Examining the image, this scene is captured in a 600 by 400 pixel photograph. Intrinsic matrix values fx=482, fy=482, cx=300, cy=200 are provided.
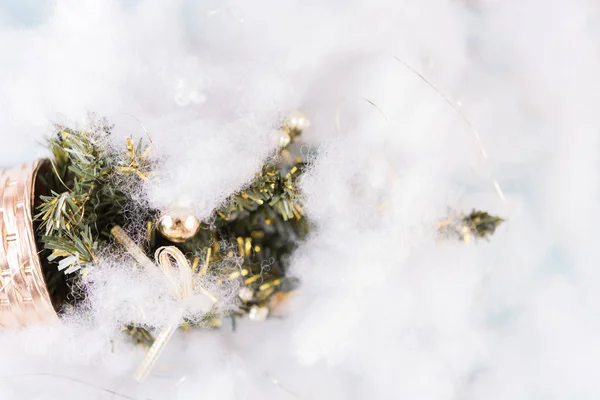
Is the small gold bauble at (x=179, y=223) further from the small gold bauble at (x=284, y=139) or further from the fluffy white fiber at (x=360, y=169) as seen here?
the small gold bauble at (x=284, y=139)

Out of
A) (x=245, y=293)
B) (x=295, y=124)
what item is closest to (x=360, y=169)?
(x=295, y=124)

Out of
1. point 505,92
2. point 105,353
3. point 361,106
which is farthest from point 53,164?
point 505,92

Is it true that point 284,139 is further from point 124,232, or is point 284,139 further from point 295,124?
point 124,232

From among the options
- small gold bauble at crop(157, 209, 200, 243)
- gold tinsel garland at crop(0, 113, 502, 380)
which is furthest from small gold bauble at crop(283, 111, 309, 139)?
small gold bauble at crop(157, 209, 200, 243)

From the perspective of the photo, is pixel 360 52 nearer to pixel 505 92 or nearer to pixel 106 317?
pixel 505 92

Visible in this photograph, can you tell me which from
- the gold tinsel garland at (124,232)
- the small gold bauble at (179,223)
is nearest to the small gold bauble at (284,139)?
the gold tinsel garland at (124,232)

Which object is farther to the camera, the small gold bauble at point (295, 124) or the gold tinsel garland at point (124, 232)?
the small gold bauble at point (295, 124)
